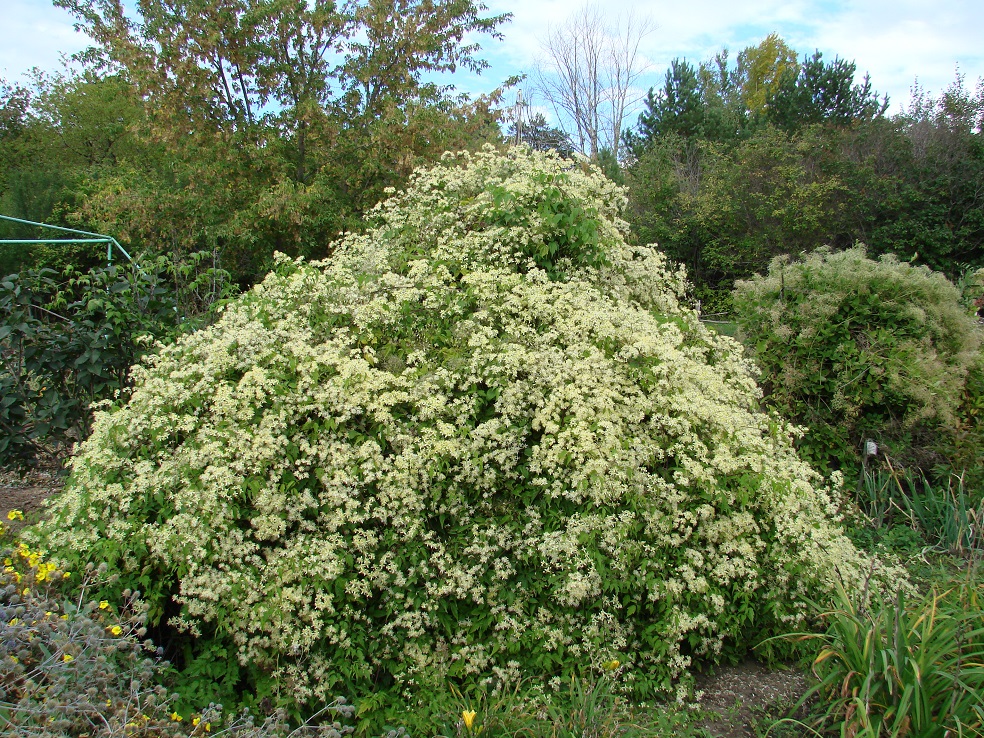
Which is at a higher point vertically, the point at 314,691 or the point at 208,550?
the point at 208,550

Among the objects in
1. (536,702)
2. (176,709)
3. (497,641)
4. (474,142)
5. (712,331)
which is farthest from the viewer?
(474,142)

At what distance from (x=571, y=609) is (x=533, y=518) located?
1.41 feet

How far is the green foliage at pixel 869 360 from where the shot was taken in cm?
486

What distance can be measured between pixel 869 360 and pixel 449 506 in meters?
3.60

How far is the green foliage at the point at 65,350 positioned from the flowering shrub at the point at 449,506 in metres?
1.24

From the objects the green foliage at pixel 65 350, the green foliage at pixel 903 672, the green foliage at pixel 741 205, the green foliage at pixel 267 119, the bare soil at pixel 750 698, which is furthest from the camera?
the green foliage at pixel 741 205

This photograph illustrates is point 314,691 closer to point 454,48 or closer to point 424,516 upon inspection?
point 424,516

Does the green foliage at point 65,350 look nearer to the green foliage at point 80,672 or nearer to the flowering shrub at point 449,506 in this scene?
the flowering shrub at point 449,506

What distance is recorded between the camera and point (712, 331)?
418 cm

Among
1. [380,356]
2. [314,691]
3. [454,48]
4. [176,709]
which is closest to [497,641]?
[314,691]

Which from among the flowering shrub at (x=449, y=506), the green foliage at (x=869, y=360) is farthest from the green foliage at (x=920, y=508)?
the flowering shrub at (x=449, y=506)

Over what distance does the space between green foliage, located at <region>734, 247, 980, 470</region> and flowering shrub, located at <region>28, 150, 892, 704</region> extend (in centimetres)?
199

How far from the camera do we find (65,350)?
4.27 meters

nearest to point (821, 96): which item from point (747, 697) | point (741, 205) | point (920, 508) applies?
point (741, 205)
